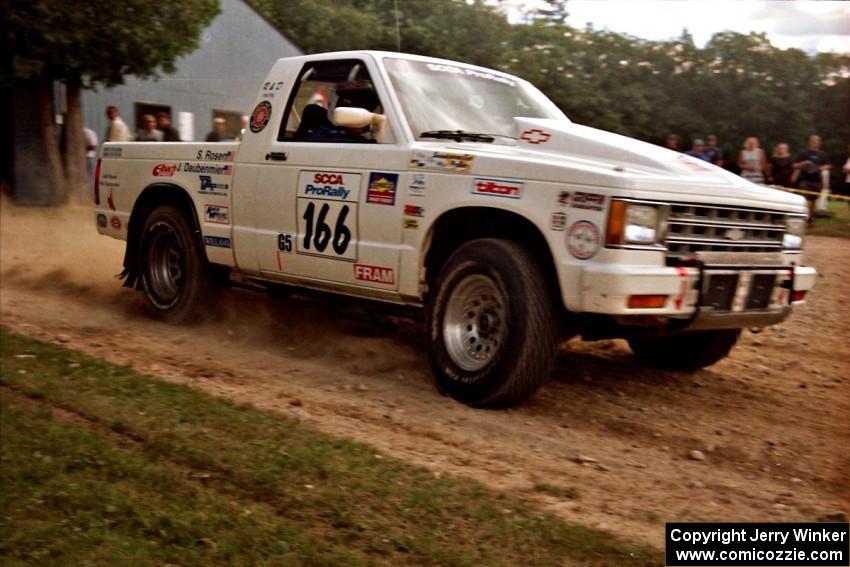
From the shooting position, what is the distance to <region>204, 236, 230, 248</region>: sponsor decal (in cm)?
711

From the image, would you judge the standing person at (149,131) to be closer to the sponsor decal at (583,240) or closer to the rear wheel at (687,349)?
the rear wheel at (687,349)

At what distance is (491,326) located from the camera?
5.45 m

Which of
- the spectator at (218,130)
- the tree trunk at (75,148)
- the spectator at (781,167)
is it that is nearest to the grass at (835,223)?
the spectator at (781,167)

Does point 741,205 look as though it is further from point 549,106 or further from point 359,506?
point 359,506

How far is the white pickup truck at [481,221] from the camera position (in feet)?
16.1

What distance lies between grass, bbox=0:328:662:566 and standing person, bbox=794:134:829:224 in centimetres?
785

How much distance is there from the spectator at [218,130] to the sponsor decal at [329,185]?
5053 mm

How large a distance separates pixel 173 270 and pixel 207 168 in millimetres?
1097

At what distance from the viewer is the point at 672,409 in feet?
19.0

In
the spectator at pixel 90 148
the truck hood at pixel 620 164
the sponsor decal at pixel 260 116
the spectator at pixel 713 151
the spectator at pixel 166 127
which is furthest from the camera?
the spectator at pixel 90 148

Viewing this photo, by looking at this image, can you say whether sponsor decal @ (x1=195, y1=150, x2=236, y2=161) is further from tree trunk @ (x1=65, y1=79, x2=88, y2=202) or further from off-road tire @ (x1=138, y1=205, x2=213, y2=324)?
tree trunk @ (x1=65, y1=79, x2=88, y2=202)

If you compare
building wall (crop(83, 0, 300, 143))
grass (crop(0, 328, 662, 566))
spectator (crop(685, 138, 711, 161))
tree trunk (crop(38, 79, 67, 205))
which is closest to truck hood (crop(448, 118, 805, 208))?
grass (crop(0, 328, 662, 566))

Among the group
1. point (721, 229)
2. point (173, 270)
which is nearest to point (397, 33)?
point (173, 270)

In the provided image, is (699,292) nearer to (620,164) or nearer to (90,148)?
(620,164)
